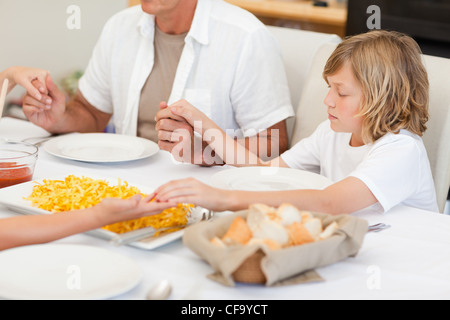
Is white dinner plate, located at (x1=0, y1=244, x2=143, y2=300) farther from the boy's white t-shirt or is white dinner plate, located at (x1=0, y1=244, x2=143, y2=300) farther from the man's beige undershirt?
the man's beige undershirt

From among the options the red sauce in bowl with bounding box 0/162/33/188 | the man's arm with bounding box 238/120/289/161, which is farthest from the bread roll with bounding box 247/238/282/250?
the man's arm with bounding box 238/120/289/161

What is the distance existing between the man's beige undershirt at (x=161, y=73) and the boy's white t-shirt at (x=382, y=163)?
0.56 meters

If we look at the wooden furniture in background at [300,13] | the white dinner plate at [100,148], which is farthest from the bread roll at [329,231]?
the wooden furniture in background at [300,13]

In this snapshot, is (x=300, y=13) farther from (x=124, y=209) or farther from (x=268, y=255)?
(x=268, y=255)

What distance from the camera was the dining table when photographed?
2.84 ft

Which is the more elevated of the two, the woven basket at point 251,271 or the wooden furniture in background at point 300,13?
the wooden furniture in background at point 300,13

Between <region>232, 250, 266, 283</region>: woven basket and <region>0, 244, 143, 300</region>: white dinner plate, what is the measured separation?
0.46ft

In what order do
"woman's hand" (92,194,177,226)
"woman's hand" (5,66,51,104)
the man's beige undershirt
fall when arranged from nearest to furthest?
"woman's hand" (92,194,177,226) < "woman's hand" (5,66,51,104) < the man's beige undershirt

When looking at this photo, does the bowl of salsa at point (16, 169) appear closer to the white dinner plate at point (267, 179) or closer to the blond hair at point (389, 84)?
the white dinner plate at point (267, 179)

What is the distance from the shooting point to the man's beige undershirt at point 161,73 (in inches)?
79.2

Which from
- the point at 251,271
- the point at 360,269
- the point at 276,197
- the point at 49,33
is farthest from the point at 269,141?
the point at 49,33

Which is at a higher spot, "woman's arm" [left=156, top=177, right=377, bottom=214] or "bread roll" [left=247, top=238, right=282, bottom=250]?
"bread roll" [left=247, top=238, right=282, bottom=250]

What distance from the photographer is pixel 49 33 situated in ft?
10.8
